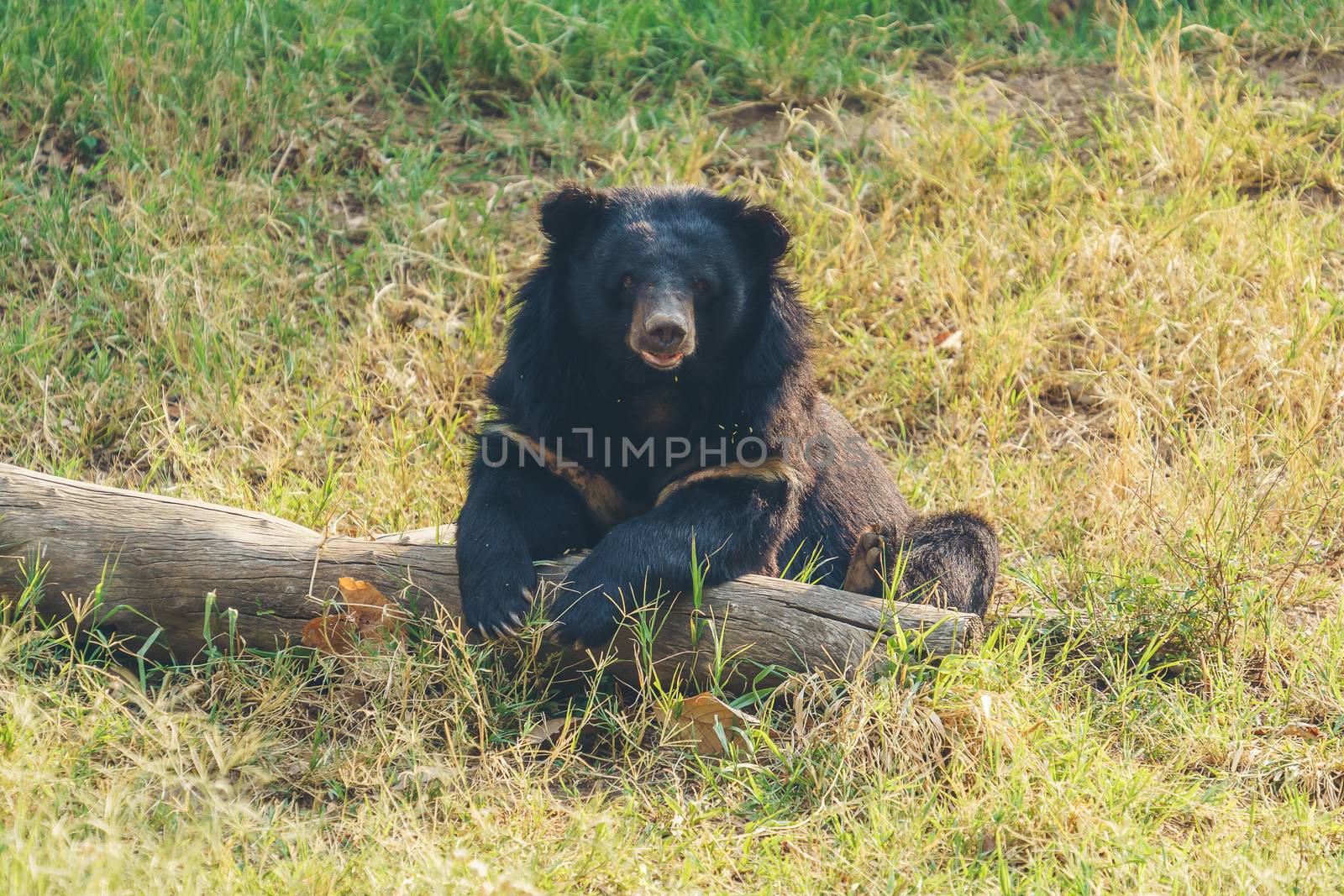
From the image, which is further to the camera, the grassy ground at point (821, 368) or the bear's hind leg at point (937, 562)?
the bear's hind leg at point (937, 562)

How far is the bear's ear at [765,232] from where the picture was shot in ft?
13.4

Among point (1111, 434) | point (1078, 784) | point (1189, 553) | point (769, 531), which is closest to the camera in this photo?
point (1078, 784)

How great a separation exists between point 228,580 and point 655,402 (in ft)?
4.31

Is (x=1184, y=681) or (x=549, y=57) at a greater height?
(x=549, y=57)

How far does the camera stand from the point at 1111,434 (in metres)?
5.62

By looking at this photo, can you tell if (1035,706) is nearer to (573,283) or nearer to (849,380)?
(573,283)

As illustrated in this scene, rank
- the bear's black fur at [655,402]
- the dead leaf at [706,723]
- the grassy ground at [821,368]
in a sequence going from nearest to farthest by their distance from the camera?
the grassy ground at [821,368]
the dead leaf at [706,723]
the bear's black fur at [655,402]

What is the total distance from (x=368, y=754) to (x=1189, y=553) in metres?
2.49

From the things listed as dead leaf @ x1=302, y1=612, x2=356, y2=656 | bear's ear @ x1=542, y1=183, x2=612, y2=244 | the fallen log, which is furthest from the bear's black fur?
dead leaf @ x1=302, y1=612, x2=356, y2=656

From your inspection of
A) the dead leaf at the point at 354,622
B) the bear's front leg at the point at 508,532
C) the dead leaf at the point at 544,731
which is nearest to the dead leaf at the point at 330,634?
the dead leaf at the point at 354,622

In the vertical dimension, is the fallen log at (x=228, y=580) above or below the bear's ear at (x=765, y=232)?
below

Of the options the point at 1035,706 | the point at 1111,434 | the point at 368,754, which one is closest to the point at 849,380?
the point at 1111,434

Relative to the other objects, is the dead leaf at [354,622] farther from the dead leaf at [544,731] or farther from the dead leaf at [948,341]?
the dead leaf at [948,341]

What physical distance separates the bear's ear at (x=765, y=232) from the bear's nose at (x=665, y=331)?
514 millimetres
